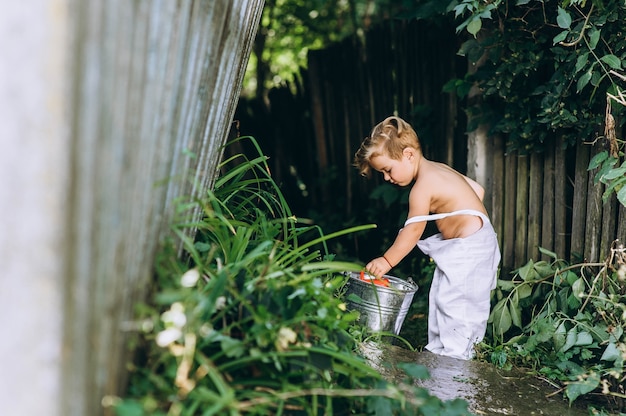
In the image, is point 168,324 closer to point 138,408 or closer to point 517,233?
point 138,408

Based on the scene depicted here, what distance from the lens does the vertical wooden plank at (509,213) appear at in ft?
13.3

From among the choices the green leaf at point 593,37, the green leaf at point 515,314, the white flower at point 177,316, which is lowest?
the green leaf at point 515,314

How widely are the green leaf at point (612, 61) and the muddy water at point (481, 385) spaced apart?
152cm

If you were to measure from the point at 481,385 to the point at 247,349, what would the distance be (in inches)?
57.5

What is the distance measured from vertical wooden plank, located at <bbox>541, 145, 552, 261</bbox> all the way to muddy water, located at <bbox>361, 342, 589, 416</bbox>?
0.88 metres

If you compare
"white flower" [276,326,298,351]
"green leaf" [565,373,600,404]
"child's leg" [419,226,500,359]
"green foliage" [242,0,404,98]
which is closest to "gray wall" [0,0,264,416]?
"white flower" [276,326,298,351]

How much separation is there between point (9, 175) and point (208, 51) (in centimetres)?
94

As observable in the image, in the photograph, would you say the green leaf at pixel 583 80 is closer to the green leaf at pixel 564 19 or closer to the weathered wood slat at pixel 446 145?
the green leaf at pixel 564 19

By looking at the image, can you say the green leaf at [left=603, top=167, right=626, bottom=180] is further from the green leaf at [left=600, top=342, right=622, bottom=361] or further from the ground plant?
the ground plant

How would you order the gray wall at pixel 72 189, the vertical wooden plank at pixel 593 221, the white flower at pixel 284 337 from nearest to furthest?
the gray wall at pixel 72 189, the white flower at pixel 284 337, the vertical wooden plank at pixel 593 221

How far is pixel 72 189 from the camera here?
1470 mm

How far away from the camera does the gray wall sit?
1.42 m

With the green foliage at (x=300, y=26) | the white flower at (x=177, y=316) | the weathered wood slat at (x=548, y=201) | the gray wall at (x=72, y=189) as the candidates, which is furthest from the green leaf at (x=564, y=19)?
the green foliage at (x=300, y=26)

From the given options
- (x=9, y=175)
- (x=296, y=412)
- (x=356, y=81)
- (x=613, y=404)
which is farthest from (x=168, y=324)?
(x=356, y=81)
